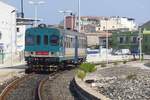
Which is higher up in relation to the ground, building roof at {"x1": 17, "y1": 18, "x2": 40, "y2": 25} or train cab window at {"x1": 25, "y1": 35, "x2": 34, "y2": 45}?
building roof at {"x1": 17, "y1": 18, "x2": 40, "y2": 25}

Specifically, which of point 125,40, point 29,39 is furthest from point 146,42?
point 29,39

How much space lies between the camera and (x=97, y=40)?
157 meters

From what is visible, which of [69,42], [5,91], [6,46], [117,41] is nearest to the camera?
[5,91]

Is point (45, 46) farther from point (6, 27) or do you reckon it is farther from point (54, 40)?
point (6, 27)

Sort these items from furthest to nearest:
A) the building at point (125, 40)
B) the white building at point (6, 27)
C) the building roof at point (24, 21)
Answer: the building at point (125, 40) → the building roof at point (24, 21) → the white building at point (6, 27)

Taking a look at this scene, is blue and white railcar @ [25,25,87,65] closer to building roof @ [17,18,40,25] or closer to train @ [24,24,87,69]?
train @ [24,24,87,69]

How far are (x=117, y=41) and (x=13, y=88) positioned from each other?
12105 centimetres

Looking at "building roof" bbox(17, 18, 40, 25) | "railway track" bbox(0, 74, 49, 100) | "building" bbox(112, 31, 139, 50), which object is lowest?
"railway track" bbox(0, 74, 49, 100)

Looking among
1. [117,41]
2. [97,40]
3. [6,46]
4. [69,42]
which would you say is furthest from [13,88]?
[97,40]

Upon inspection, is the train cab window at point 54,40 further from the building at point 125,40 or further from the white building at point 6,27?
the building at point 125,40

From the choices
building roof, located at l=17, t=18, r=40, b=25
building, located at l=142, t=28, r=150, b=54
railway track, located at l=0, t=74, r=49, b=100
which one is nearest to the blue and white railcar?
railway track, located at l=0, t=74, r=49, b=100

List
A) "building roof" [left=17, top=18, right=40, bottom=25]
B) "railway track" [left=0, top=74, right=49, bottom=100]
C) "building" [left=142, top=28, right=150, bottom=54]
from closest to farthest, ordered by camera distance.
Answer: "railway track" [left=0, top=74, right=49, bottom=100] → "building roof" [left=17, top=18, right=40, bottom=25] → "building" [left=142, top=28, right=150, bottom=54]

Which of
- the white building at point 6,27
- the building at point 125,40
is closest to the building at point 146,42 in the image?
the building at point 125,40

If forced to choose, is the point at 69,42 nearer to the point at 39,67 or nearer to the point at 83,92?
the point at 39,67
